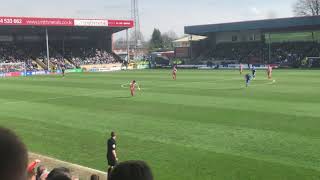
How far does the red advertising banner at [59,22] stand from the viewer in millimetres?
73713

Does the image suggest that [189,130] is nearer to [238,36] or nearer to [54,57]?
[54,57]

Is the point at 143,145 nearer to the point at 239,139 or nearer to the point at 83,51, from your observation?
the point at 239,139

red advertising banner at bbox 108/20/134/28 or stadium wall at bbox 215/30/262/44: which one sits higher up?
red advertising banner at bbox 108/20/134/28

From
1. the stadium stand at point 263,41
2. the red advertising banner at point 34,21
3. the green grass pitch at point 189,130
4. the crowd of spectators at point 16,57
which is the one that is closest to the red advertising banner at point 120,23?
the red advertising banner at point 34,21

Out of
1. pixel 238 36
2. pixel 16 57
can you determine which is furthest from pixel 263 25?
pixel 16 57

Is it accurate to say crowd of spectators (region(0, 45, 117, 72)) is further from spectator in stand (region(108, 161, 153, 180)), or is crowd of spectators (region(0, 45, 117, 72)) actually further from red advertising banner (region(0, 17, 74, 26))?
spectator in stand (region(108, 161, 153, 180))

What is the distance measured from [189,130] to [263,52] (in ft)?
215

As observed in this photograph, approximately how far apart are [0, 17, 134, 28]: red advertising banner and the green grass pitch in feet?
139

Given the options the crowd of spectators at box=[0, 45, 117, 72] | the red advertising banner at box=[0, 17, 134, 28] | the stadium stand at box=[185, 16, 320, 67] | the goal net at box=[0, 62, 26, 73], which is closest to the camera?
the red advertising banner at box=[0, 17, 134, 28]

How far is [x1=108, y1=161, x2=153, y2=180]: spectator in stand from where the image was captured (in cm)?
273

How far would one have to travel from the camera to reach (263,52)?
82.1 meters

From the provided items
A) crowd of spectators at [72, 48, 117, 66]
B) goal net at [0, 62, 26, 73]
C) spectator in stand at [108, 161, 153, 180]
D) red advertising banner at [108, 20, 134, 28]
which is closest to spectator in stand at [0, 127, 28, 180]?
spectator in stand at [108, 161, 153, 180]

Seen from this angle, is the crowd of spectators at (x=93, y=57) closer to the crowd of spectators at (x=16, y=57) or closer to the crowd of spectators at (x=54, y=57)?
the crowd of spectators at (x=54, y=57)

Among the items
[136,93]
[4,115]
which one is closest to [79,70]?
[136,93]
